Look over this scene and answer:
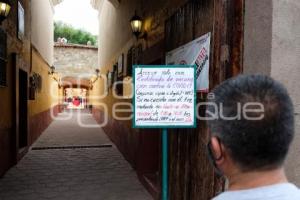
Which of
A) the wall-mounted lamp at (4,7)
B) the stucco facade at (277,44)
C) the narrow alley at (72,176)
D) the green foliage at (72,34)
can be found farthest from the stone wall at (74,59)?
the green foliage at (72,34)

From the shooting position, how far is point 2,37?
6.18 m

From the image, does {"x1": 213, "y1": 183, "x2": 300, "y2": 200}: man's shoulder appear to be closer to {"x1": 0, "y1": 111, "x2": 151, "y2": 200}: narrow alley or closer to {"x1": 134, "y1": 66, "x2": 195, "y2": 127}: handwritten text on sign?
{"x1": 134, "y1": 66, "x2": 195, "y2": 127}: handwritten text on sign

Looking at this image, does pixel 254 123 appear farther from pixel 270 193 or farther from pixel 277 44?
pixel 277 44

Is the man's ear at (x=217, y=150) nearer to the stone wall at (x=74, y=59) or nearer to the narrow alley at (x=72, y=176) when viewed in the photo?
the narrow alley at (x=72, y=176)

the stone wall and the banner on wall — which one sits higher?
the stone wall

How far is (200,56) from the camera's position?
3424 millimetres

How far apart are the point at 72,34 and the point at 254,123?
59.0 metres

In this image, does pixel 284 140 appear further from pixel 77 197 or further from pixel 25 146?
pixel 25 146

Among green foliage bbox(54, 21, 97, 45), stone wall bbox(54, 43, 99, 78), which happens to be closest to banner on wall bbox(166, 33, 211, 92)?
stone wall bbox(54, 43, 99, 78)

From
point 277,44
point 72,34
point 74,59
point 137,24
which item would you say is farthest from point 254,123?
point 72,34

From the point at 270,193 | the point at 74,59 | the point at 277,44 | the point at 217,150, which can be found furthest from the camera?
the point at 74,59

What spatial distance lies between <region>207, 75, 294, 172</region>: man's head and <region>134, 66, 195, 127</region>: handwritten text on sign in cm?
227

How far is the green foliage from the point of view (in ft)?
187

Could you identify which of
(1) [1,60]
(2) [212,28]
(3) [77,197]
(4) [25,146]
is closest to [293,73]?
(2) [212,28]
